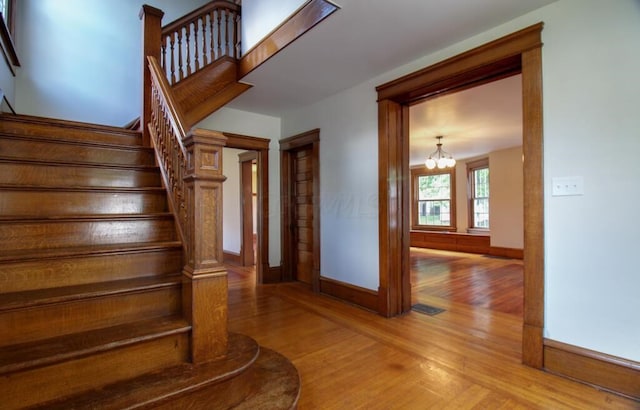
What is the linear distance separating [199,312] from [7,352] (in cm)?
73

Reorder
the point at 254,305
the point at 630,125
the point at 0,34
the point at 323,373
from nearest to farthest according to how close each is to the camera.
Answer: the point at 630,125
the point at 323,373
the point at 0,34
the point at 254,305

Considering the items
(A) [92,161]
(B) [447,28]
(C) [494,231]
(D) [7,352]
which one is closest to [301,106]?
(B) [447,28]

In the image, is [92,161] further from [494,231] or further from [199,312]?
[494,231]

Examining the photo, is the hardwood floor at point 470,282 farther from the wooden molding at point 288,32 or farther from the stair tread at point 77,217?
the wooden molding at point 288,32

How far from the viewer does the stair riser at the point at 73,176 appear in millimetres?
2023

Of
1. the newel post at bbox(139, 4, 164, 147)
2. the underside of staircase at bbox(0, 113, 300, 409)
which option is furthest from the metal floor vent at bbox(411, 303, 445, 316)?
the newel post at bbox(139, 4, 164, 147)

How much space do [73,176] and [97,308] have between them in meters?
1.21

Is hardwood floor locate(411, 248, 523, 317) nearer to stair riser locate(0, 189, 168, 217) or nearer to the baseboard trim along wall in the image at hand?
the baseboard trim along wall

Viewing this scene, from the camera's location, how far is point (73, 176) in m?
2.20

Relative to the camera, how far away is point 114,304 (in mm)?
1542

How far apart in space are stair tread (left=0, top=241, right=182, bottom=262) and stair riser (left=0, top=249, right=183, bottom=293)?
36mm

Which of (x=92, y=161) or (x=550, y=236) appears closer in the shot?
(x=550, y=236)

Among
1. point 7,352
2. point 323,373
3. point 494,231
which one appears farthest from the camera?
point 494,231

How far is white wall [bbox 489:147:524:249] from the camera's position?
674cm
